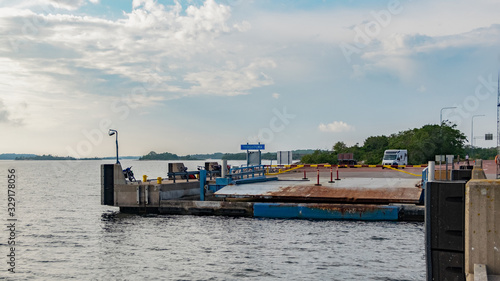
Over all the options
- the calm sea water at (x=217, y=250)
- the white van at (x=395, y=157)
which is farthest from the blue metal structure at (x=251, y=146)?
the white van at (x=395, y=157)

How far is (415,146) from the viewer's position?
94.7m

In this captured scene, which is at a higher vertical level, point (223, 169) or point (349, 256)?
point (223, 169)

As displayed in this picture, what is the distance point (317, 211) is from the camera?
2659 cm

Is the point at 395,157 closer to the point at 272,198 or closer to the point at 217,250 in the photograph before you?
the point at 272,198

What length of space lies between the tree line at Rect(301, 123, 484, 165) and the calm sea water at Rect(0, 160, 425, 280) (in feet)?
226

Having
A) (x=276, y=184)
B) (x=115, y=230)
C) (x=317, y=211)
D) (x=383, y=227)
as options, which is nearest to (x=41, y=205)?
(x=115, y=230)

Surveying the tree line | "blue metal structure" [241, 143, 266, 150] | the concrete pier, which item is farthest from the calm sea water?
the tree line

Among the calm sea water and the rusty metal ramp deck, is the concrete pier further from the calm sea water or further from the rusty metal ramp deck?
the rusty metal ramp deck

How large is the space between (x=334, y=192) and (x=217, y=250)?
948 cm

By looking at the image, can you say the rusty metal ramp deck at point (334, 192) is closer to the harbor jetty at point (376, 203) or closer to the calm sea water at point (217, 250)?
the harbor jetty at point (376, 203)

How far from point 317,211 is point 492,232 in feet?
64.1

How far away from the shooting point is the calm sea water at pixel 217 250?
17203 millimetres

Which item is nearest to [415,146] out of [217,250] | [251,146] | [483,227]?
[251,146]

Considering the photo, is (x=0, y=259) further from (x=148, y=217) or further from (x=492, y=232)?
(x=492, y=232)
